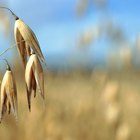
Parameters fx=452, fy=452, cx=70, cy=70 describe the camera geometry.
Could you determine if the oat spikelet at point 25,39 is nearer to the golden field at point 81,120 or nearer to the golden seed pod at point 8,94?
the golden seed pod at point 8,94

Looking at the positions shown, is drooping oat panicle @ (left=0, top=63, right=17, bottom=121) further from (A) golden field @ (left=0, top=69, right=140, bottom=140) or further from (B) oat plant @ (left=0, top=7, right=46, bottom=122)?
(A) golden field @ (left=0, top=69, right=140, bottom=140)

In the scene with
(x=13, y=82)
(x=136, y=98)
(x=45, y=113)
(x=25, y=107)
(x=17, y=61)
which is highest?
(x=13, y=82)

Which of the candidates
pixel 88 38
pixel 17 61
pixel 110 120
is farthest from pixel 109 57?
pixel 17 61

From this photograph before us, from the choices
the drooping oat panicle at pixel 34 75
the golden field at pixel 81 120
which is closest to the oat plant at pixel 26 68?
the drooping oat panicle at pixel 34 75

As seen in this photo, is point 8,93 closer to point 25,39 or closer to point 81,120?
point 25,39

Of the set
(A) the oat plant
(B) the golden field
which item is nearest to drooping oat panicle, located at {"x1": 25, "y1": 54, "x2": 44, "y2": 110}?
(A) the oat plant

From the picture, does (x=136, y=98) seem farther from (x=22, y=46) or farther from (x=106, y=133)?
(x=22, y=46)
